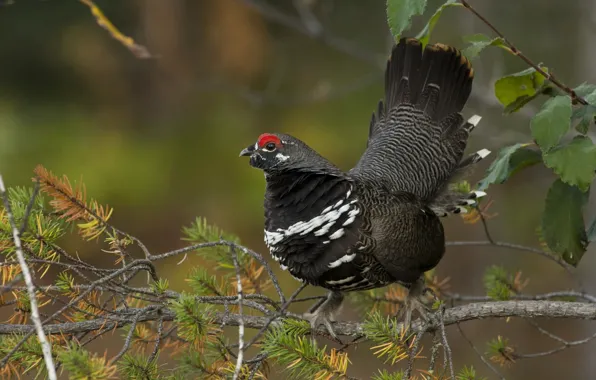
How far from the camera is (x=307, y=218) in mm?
3070

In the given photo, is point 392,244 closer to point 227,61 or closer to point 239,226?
point 239,226

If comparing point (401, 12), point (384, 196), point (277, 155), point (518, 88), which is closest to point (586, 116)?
point (518, 88)

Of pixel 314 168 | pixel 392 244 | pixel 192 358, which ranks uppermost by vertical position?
pixel 314 168

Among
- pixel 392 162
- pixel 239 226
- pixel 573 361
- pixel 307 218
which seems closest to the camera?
pixel 307 218

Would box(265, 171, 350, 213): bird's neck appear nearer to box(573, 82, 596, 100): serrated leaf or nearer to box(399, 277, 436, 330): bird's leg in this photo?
box(399, 277, 436, 330): bird's leg

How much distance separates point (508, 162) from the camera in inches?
110

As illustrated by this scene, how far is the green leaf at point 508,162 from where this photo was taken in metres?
2.79

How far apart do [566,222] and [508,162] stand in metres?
→ 0.34

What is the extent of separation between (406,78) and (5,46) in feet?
33.6

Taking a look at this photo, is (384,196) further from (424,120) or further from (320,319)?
(424,120)

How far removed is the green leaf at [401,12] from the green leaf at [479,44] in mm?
304

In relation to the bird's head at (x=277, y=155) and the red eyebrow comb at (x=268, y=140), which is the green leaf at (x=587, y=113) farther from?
the red eyebrow comb at (x=268, y=140)

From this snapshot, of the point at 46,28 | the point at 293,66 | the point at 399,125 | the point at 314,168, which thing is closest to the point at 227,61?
the point at 293,66

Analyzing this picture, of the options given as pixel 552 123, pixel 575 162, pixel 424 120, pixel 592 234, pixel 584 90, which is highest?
pixel 424 120
